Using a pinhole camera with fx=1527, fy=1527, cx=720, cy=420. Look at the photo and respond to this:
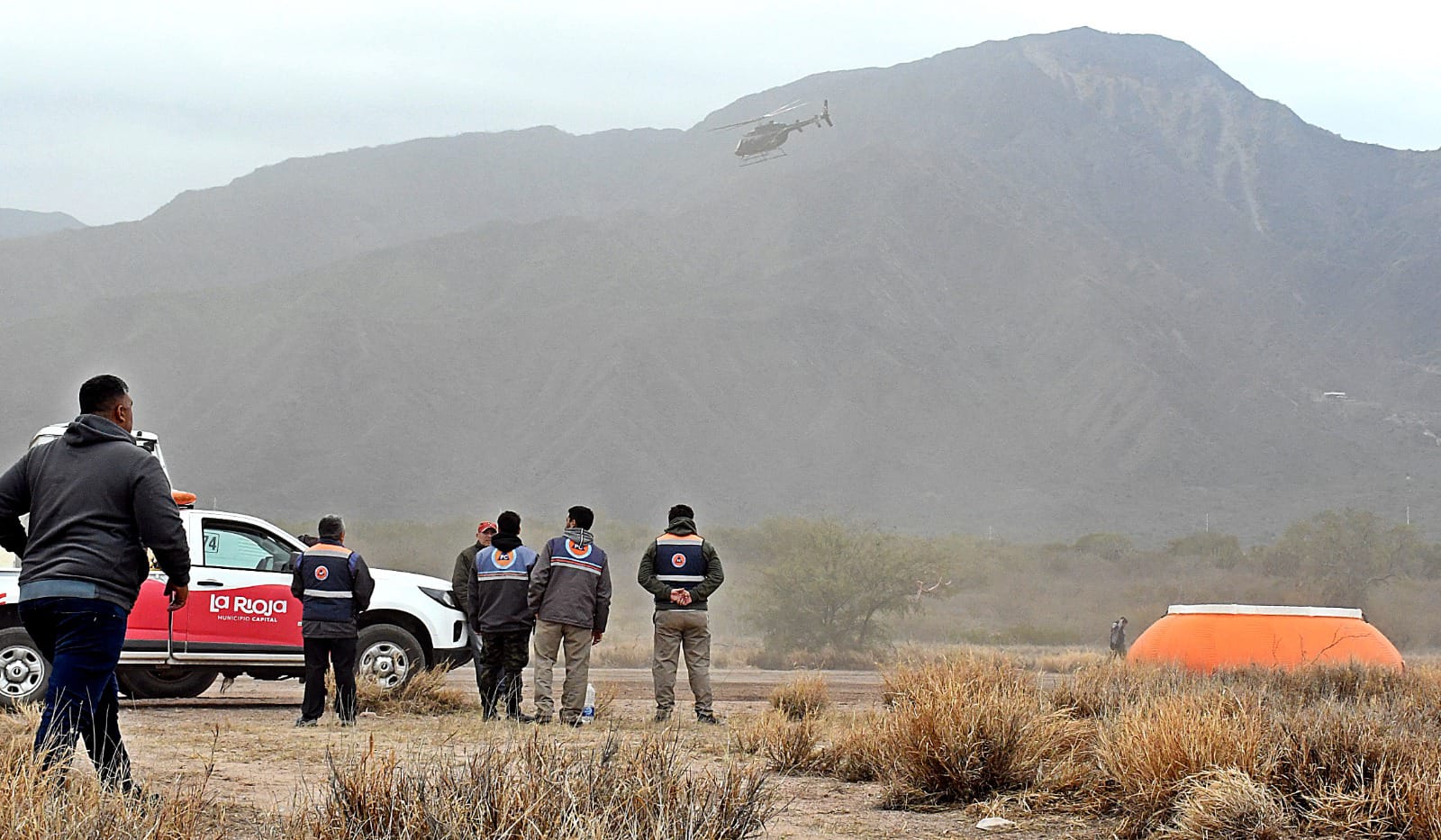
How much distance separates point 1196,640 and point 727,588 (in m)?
40.0

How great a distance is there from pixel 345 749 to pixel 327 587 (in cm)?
291

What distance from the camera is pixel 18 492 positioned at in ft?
23.3

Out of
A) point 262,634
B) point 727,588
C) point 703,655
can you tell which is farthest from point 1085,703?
point 727,588

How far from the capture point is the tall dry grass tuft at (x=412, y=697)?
1473cm

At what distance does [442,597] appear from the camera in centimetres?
1602

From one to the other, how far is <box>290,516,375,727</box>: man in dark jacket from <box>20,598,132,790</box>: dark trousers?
20.0 feet

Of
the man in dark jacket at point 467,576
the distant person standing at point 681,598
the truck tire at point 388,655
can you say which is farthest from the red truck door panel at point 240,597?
the distant person standing at point 681,598

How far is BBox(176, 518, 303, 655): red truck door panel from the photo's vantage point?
14.8m

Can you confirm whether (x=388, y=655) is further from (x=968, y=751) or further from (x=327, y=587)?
(x=968, y=751)

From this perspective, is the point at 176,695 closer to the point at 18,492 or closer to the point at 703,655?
the point at 703,655

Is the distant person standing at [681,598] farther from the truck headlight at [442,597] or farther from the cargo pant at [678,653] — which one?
the truck headlight at [442,597]

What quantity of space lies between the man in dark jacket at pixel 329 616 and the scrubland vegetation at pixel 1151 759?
11.6 ft

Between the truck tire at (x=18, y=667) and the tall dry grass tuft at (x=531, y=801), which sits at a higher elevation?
the tall dry grass tuft at (x=531, y=801)

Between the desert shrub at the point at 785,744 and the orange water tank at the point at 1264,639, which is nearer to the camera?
the desert shrub at the point at 785,744
